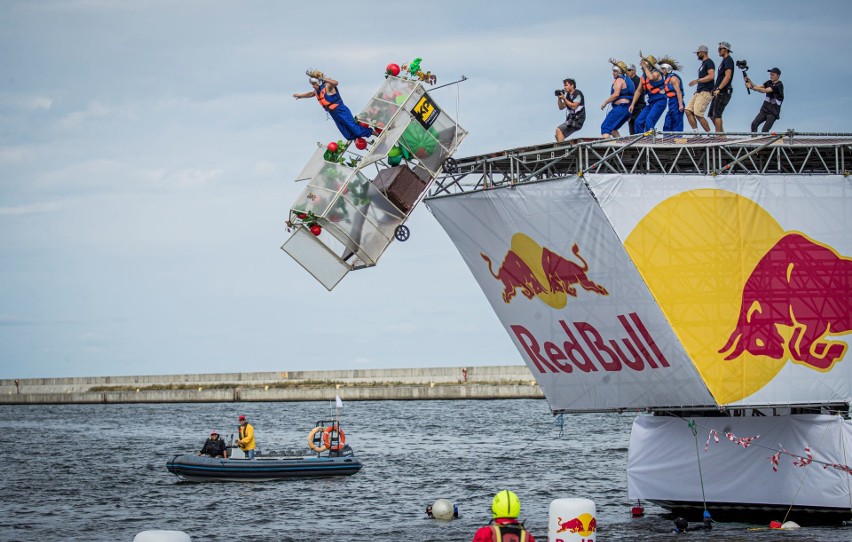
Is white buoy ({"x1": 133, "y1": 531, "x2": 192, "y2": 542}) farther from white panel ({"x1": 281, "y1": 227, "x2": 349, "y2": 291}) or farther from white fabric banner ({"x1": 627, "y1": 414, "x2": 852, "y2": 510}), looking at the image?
white fabric banner ({"x1": 627, "y1": 414, "x2": 852, "y2": 510})

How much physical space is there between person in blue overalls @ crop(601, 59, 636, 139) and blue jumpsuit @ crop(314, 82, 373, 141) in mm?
5794

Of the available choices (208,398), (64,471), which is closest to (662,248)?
(64,471)

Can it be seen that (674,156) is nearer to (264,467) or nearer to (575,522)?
(575,522)

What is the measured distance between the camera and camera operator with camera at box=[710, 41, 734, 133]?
27.1 m

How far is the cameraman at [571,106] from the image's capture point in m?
27.3

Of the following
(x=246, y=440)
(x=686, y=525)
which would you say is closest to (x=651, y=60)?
(x=686, y=525)

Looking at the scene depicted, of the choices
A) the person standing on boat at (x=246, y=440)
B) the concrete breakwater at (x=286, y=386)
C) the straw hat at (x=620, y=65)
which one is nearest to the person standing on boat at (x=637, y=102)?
the straw hat at (x=620, y=65)

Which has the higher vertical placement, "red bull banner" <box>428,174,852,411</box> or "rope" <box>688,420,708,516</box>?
"red bull banner" <box>428,174,852,411</box>

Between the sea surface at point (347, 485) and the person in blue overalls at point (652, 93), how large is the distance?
25.1ft

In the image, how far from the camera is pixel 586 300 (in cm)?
2602

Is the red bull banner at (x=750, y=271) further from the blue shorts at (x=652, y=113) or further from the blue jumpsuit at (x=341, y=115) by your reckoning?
the blue jumpsuit at (x=341, y=115)

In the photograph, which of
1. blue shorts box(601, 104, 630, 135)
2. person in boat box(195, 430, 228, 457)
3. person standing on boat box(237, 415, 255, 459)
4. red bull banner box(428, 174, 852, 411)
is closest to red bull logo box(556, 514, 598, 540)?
red bull banner box(428, 174, 852, 411)

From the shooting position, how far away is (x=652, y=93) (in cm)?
2738

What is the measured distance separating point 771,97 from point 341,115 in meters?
10.2
